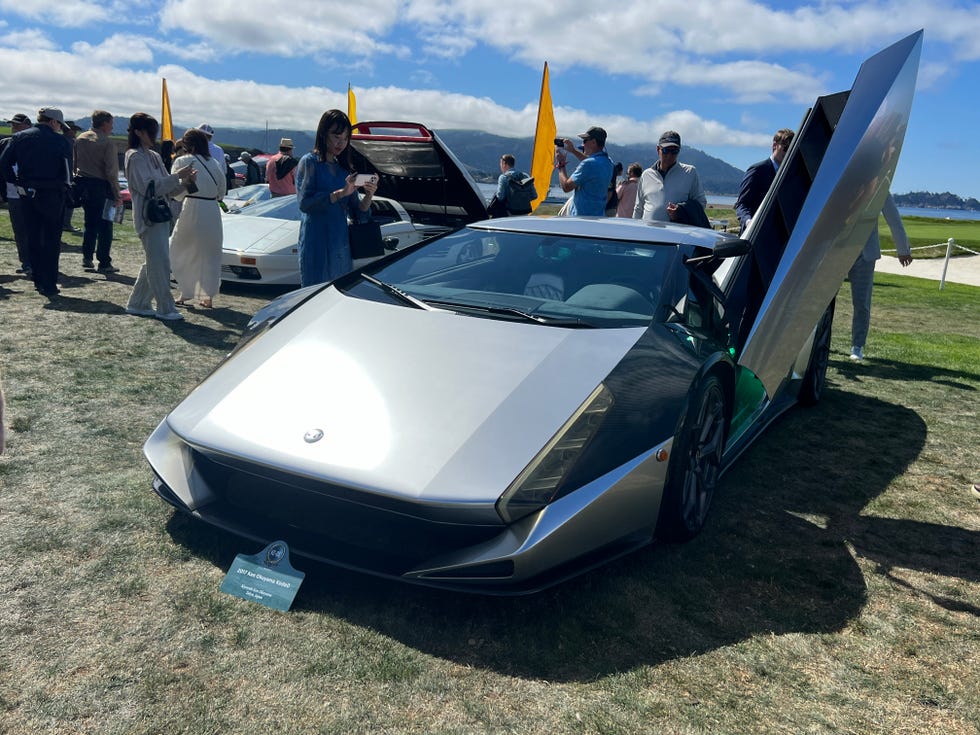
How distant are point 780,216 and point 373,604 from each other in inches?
123

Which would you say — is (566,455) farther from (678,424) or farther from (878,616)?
(878,616)

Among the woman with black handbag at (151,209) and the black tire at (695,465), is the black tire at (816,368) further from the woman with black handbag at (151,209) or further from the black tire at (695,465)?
the woman with black handbag at (151,209)

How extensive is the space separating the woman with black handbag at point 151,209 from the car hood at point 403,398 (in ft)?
13.0

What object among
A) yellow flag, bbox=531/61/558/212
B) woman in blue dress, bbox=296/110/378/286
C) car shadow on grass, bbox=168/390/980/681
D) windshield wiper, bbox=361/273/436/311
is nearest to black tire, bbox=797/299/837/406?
car shadow on grass, bbox=168/390/980/681

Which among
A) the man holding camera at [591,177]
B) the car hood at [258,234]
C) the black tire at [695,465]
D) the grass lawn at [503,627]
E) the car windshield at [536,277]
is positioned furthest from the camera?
the car hood at [258,234]

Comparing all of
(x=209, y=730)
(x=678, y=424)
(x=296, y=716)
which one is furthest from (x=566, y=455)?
(x=209, y=730)

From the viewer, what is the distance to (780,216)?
4.52 m

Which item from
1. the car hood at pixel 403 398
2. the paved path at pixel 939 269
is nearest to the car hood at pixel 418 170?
the car hood at pixel 403 398

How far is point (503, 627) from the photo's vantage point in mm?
2732

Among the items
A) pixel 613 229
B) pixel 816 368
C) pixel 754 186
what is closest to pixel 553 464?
pixel 613 229

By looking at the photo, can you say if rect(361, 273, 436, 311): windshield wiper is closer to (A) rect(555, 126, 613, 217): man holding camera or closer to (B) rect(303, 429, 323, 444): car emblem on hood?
(B) rect(303, 429, 323, 444): car emblem on hood

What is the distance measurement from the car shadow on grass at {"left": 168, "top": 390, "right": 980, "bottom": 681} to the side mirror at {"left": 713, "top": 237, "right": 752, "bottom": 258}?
120cm

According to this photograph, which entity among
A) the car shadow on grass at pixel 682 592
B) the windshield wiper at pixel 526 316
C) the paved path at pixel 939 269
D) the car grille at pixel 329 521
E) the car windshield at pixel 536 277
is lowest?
the paved path at pixel 939 269

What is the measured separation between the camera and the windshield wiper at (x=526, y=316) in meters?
3.38
